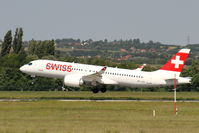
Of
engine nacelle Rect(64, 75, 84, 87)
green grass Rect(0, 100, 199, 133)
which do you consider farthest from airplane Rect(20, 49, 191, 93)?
green grass Rect(0, 100, 199, 133)

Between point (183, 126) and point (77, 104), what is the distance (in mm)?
18631

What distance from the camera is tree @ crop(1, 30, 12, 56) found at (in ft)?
470

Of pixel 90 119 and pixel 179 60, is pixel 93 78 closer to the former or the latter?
pixel 179 60

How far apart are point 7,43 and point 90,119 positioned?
110 m

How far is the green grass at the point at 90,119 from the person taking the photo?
3216 centimetres

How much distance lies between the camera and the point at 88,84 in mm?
68625

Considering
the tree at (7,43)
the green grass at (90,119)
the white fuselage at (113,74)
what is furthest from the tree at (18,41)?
the green grass at (90,119)

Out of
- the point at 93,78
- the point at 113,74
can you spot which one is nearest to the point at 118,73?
the point at 113,74

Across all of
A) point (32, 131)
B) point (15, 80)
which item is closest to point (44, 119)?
point (32, 131)

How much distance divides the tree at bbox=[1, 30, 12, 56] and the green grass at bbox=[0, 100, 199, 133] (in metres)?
93.4

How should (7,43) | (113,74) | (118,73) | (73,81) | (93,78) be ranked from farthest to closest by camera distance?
(7,43) → (113,74) → (118,73) → (93,78) → (73,81)

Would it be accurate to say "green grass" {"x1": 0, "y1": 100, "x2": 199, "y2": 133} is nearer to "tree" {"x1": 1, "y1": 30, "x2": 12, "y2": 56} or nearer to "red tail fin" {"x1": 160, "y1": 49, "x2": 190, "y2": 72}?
"red tail fin" {"x1": 160, "y1": 49, "x2": 190, "y2": 72}

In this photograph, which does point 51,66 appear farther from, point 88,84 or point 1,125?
point 1,125

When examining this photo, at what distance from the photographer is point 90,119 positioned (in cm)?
3812
